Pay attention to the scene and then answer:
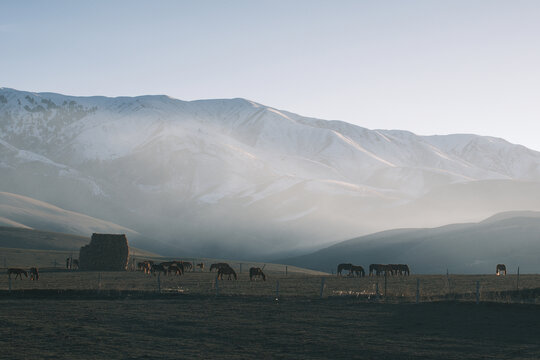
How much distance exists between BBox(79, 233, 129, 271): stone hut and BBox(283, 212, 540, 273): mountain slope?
67.6 m

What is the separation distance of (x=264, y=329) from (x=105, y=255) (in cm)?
4879

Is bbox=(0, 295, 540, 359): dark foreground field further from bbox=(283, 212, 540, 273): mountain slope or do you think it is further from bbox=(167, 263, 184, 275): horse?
bbox=(283, 212, 540, 273): mountain slope

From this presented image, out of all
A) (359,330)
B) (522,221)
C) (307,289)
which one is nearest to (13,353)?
(359,330)

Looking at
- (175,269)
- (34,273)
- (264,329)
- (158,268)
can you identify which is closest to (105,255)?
(158,268)

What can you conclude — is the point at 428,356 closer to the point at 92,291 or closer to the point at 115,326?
the point at 115,326

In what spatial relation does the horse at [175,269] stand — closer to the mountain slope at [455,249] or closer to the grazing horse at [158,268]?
the grazing horse at [158,268]

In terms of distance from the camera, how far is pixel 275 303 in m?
36.2

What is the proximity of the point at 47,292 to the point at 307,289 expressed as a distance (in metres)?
17.3

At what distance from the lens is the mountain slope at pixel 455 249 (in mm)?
120125

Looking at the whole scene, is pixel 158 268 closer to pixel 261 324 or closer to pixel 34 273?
pixel 34 273

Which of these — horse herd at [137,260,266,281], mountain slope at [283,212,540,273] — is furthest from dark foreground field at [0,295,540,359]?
mountain slope at [283,212,540,273]

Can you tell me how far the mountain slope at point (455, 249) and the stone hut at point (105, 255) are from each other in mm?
67573

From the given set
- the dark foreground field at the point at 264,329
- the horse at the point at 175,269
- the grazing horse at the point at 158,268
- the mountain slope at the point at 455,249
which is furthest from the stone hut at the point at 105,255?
the mountain slope at the point at 455,249

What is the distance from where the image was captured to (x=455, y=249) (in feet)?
441
